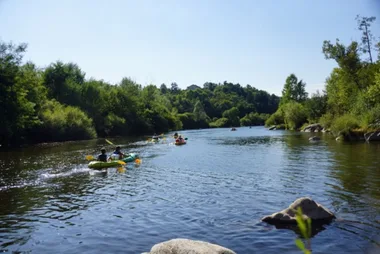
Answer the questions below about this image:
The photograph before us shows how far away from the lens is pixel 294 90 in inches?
Result: 4048

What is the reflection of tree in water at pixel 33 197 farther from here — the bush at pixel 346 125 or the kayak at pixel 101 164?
the bush at pixel 346 125

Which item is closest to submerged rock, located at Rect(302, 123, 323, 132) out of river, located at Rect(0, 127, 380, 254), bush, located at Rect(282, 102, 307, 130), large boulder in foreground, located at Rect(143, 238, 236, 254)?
bush, located at Rect(282, 102, 307, 130)

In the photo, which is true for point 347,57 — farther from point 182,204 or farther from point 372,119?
point 182,204

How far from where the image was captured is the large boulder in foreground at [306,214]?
10125mm

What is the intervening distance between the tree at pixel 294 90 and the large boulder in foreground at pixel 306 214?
313 feet

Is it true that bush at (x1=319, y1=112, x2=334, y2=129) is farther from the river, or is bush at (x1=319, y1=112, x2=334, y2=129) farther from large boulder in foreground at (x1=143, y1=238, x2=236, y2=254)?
large boulder in foreground at (x1=143, y1=238, x2=236, y2=254)

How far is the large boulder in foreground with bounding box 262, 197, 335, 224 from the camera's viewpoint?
1012 cm

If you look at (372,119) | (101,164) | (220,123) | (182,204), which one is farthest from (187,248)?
(220,123)

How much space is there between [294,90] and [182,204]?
9587 centimetres

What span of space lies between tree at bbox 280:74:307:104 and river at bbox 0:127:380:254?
81.3 metres

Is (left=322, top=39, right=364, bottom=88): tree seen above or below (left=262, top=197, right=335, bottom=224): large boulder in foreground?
above

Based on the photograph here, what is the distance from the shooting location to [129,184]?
17.8m

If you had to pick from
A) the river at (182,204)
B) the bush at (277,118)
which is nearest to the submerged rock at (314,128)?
the bush at (277,118)

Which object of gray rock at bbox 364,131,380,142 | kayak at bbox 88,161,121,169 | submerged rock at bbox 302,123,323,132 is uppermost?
submerged rock at bbox 302,123,323,132
